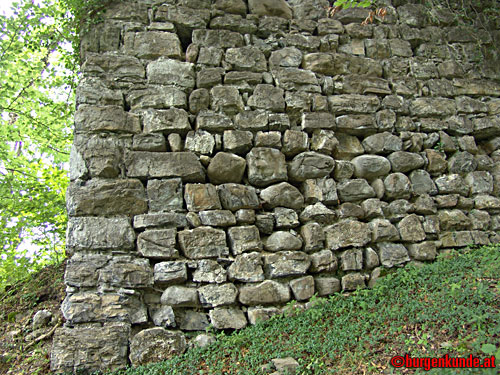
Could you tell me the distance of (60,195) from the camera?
200 inches

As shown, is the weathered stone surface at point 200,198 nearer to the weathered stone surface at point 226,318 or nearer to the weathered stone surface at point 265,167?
the weathered stone surface at point 265,167

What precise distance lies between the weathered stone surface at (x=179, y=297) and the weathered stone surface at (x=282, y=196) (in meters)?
1.09

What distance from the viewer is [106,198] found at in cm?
312

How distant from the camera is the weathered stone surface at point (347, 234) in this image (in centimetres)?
346

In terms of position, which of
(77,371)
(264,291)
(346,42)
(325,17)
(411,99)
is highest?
(325,17)

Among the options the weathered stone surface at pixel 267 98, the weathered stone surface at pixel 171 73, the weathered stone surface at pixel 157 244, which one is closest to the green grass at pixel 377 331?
the weathered stone surface at pixel 157 244

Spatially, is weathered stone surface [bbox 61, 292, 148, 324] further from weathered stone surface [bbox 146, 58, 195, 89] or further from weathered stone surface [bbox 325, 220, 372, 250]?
weathered stone surface [bbox 146, 58, 195, 89]

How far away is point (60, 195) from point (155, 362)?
3.29 m

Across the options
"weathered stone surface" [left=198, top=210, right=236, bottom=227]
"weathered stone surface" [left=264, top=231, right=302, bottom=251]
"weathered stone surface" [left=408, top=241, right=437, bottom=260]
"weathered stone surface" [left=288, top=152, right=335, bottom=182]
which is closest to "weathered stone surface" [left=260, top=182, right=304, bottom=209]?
"weathered stone surface" [left=288, top=152, right=335, bottom=182]

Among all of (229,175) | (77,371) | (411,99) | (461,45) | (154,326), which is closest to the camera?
(77,371)

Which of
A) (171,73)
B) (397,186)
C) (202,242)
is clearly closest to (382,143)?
(397,186)

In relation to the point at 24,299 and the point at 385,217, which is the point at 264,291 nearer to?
the point at 385,217

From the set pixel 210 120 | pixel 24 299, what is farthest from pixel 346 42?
pixel 24 299

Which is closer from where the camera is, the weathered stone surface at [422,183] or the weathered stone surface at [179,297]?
the weathered stone surface at [179,297]
